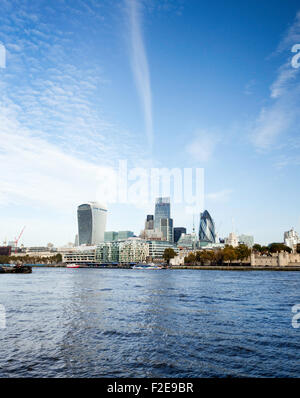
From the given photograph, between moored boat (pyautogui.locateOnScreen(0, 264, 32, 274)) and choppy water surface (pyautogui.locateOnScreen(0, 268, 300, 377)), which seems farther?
moored boat (pyautogui.locateOnScreen(0, 264, 32, 274))

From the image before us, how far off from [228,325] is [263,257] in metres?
166

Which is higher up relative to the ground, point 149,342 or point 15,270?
Answer: point 149,342

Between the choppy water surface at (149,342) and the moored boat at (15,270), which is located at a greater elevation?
the choppy water surface at (149,342)

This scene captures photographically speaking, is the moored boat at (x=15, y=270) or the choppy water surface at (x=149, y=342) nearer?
the choppy water surface at (x=149, y=342)

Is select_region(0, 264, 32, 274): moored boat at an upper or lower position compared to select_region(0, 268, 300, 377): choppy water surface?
lower

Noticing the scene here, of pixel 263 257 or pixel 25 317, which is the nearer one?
pixel 25 317

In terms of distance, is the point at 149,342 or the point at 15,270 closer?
the point at 149,342

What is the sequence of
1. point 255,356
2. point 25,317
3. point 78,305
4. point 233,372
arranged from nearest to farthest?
point 233,372
point 255,356
point 25,317
point 78,305
